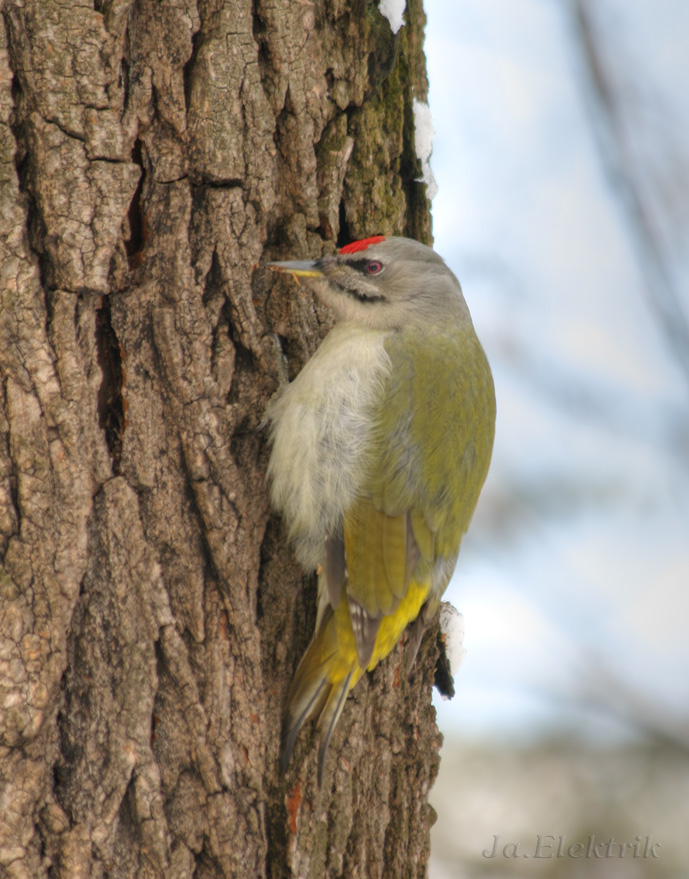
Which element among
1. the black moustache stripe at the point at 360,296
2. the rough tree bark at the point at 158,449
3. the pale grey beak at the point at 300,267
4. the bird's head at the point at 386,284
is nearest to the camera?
the rough tree bark at the point at 158,449

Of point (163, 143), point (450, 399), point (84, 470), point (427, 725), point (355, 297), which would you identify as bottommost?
point (427, 725)

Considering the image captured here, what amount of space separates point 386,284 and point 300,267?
505 millimetres

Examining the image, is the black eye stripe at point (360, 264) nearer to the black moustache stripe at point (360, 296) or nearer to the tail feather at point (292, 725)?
the black moustache stripe at point (360, 296)

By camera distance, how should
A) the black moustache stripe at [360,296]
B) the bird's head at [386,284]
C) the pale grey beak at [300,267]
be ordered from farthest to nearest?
the black moustache stripe at [360,296]
the bird's head at [386,284]
the pale grey beak at [300,267]

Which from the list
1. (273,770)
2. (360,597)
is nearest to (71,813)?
(273,770)

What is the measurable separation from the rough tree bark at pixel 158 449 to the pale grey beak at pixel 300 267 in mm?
47

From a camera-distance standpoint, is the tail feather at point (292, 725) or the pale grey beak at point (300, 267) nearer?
the tail feather at point (292, 725)

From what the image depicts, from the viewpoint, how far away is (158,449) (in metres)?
2.38

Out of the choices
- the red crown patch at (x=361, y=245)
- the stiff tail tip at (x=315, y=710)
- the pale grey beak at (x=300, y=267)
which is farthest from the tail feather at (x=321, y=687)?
the red crown patch at (x=361, y=245)

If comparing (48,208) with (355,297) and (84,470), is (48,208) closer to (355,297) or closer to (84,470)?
(84,470)

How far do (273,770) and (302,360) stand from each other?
4.12 ft

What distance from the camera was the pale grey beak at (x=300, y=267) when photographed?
106 inches

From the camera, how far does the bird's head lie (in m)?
2.89

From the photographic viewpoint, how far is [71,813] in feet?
7.05
